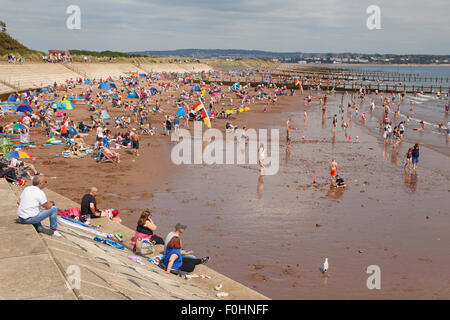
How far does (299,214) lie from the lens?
12773mm

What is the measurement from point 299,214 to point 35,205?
818 cm

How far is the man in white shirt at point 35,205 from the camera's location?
7.08m

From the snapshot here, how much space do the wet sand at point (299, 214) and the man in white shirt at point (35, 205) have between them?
13.0 feet

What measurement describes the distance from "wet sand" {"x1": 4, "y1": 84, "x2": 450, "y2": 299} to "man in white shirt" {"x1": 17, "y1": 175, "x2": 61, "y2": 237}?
13.0 feet

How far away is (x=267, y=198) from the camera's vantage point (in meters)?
14.3

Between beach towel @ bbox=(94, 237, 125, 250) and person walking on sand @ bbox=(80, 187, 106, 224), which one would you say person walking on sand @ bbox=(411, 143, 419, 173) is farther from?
beach towel @ bbox=(94, 237, 125, 250)

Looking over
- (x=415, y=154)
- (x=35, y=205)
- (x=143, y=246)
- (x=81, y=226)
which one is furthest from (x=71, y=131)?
(x=415, y=154)

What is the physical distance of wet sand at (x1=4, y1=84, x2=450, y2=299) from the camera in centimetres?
899

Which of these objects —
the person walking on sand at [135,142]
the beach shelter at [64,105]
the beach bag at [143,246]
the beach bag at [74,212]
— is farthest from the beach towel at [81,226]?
the beach shelter at [64,105]

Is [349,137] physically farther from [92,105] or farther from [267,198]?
[92,105]

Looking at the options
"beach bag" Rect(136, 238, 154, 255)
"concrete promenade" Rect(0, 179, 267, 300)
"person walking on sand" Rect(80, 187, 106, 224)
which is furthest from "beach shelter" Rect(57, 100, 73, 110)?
"beach bag" Rect(136, 238, 154, 255)

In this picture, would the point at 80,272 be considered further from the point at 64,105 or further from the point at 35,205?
the point at 64,105

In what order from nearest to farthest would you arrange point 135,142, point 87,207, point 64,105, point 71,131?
1. point 87,207
2. point 135,142
3. point 71,131
4. point 64,105
